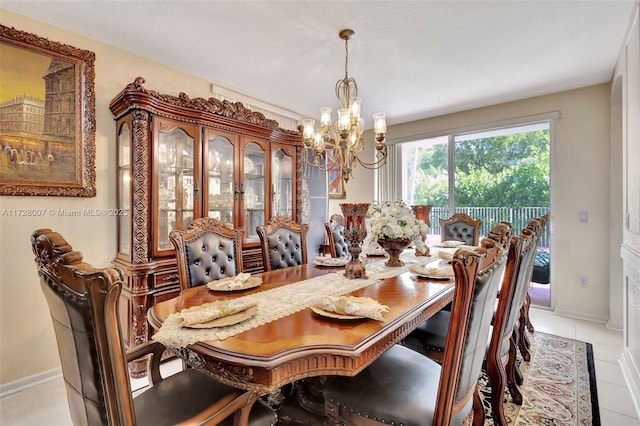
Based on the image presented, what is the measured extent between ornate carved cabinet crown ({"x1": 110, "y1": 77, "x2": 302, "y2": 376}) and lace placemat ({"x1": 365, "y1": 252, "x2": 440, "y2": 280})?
1294mm

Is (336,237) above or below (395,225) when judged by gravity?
below

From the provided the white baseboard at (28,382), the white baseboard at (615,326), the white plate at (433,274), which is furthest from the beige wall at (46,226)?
the white baseboard at (615,326)

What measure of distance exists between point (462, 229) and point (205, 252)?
2.76 metres

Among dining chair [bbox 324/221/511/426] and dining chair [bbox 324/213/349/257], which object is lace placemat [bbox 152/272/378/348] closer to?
dining chair [bbox 324/221/511/426]

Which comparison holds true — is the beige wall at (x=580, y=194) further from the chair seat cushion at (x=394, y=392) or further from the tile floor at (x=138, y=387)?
the chair seat cushion at (x=394, y=392)

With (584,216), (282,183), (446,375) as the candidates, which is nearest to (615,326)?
(584,216)

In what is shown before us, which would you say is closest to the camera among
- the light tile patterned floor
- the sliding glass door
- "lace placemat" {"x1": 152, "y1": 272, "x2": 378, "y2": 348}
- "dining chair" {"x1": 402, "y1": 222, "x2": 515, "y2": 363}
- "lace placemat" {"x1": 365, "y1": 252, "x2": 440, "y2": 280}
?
"lace placemat" {"x1": 152, "y1": 272, "x2": 378, "y2": 348}

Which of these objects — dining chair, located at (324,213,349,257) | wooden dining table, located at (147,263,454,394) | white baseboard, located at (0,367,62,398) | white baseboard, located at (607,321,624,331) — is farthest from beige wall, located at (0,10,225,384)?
white baseboard, located at (607,321,624,331)

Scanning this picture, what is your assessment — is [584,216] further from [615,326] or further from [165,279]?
[165,279]

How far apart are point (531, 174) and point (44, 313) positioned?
5.10 m

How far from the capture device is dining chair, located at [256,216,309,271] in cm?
232

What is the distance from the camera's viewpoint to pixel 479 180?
4188 mm

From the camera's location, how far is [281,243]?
7.89 feet

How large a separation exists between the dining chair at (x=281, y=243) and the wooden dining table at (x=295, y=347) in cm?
97
